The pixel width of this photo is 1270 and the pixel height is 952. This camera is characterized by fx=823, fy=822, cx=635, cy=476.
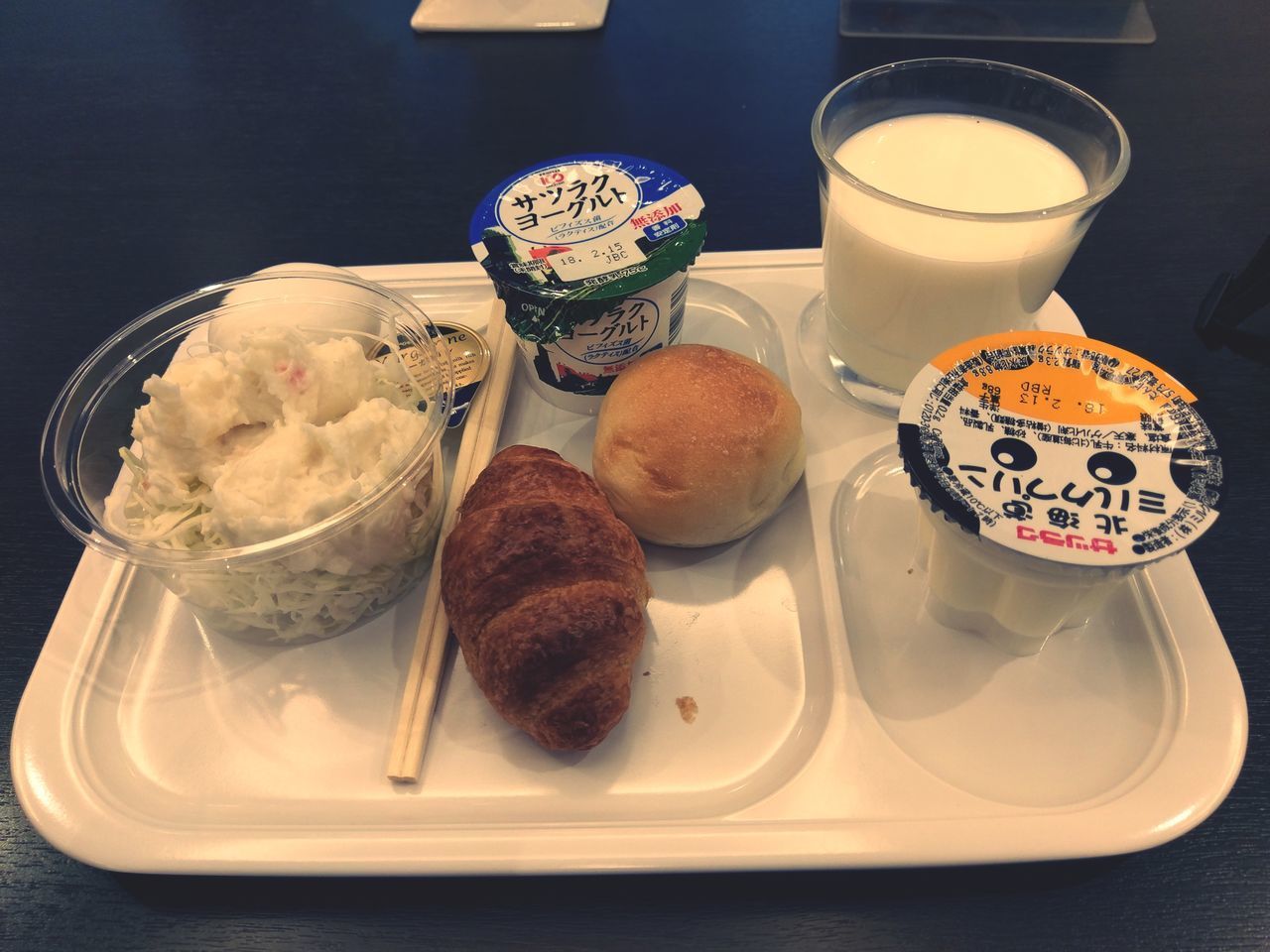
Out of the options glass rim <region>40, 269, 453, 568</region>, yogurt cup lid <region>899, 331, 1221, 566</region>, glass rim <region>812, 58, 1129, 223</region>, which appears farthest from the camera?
glass rim <region>812, 58, 1129, 223</region>

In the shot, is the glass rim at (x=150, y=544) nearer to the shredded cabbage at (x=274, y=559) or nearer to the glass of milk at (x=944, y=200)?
the shredded cabbage at (x=274, y=559)

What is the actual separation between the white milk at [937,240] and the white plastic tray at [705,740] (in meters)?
0.31

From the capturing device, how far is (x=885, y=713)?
42.5 inches

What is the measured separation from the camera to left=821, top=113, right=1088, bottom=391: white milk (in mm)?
1228

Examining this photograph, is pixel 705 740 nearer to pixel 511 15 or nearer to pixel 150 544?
pixel 150 544

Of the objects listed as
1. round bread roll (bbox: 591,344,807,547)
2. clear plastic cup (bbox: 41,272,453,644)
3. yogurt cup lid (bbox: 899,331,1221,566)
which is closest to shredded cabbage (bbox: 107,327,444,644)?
clear plastic cup (bbox: 41,272,453,644)

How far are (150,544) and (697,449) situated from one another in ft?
2.43

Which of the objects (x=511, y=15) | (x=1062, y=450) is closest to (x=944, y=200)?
(x=1062, y=450)

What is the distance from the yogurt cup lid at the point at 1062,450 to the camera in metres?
0.91

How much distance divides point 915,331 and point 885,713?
0.62m

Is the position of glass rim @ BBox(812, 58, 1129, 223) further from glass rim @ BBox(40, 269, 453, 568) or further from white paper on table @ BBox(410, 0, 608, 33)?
white paper on table @ BBox(410, 0, 608, 33)

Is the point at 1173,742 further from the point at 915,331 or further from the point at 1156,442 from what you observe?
the point at 915,331

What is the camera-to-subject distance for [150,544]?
1075 millimetres

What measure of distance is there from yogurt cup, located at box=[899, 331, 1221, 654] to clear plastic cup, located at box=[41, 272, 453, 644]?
2.21ft
